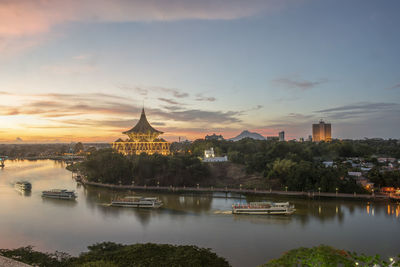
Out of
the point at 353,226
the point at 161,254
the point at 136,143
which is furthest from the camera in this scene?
the point at 136,143

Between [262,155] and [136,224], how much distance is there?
18021mm

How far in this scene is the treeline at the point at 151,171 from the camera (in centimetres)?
2809

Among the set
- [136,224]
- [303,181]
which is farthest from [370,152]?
[136,224]

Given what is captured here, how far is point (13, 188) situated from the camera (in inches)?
1143

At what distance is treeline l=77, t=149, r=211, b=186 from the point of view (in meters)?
28.1

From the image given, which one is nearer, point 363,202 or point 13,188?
point 363,202

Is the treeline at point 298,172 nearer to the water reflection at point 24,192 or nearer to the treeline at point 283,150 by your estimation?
the treeline at point 283,150

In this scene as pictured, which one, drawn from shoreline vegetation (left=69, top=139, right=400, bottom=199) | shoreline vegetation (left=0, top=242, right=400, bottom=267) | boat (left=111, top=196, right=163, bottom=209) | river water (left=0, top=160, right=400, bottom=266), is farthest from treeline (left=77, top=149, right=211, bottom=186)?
shoreline vegetation (left=0, top=242, right=400, bottom=267)

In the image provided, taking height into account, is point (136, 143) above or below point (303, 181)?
above

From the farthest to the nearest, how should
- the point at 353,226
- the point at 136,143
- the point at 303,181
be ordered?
the point at 136,143, the point at 303,181, the point at 353,226

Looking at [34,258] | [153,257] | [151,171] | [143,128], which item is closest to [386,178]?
[151,171]

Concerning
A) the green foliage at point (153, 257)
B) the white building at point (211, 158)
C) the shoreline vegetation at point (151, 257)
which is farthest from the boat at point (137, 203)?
the white building at point (211, 158)

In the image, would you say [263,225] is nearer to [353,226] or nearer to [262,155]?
[353,226]

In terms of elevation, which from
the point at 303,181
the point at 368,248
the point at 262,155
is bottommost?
the point at 368,248
